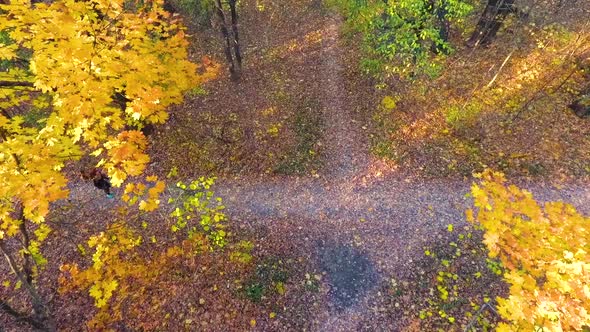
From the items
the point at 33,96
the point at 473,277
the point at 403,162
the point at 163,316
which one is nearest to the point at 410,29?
the point at 403,162

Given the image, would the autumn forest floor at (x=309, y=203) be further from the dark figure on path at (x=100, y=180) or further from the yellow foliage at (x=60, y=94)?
the yellow foliage at (x=60, y=94)

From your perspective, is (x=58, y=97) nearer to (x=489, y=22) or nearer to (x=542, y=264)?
(x=542, y=264)

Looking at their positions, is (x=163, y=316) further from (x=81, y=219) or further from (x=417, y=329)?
(x=417, y=329)

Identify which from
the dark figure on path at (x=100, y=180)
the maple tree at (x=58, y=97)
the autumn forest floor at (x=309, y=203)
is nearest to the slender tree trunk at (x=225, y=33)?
the autumn forest floor at (x=309, y=203)

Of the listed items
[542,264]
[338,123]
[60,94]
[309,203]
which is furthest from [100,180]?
[542,264]

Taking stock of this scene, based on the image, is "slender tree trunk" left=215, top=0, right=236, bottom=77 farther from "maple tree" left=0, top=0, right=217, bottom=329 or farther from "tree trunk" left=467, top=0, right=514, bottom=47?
"tree trunk" left=467, top=0, right=514, bottom=47

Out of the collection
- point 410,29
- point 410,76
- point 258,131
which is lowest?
point 258,131
